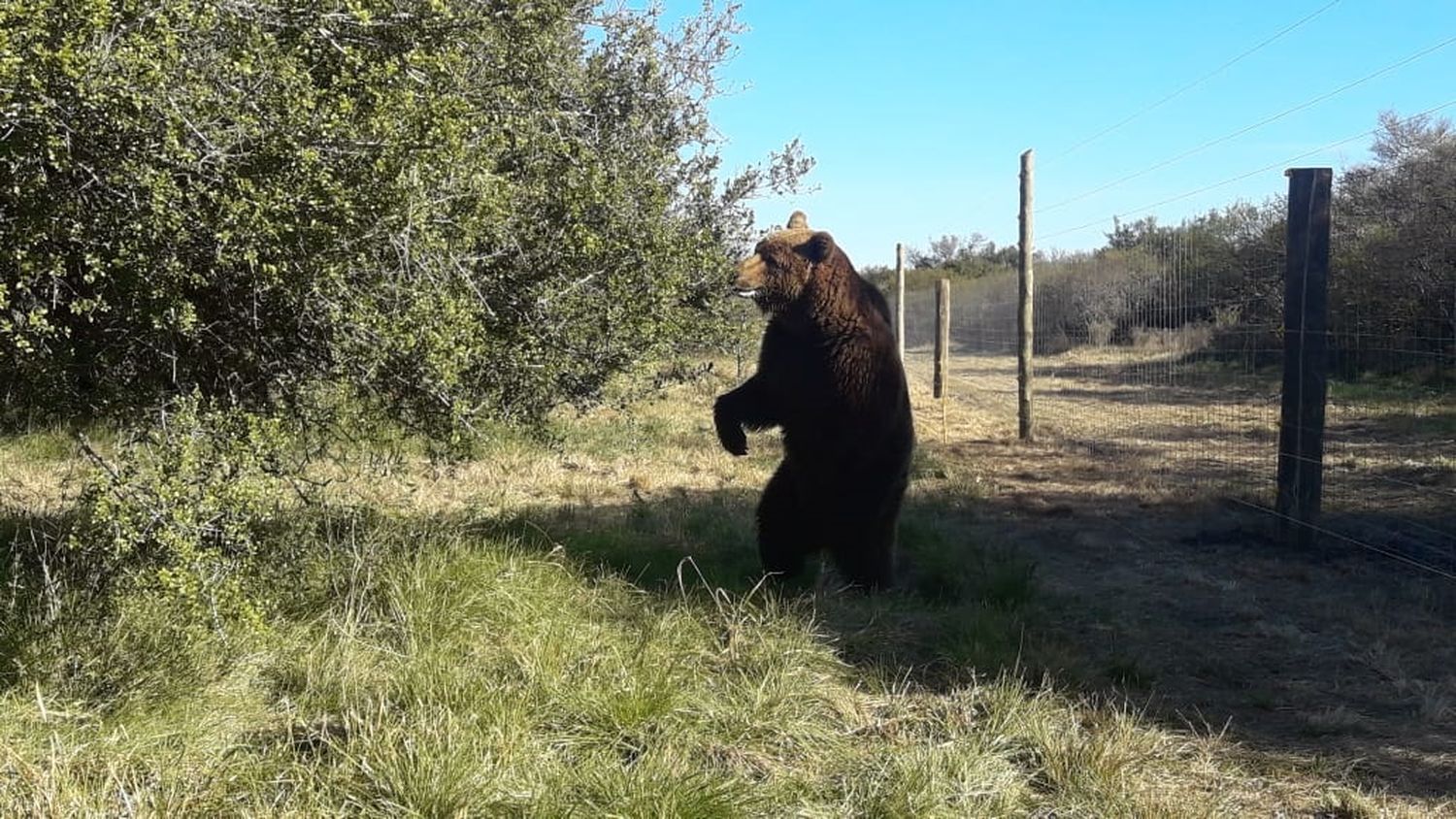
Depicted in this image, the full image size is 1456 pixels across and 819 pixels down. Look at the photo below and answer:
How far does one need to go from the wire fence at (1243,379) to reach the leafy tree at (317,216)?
4.77 meters

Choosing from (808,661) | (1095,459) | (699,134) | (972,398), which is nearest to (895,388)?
(808,661)

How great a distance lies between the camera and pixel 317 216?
11.7 feet

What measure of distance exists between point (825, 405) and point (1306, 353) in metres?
3.92

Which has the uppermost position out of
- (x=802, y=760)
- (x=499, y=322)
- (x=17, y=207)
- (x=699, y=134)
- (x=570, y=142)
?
(x=699, y=134)

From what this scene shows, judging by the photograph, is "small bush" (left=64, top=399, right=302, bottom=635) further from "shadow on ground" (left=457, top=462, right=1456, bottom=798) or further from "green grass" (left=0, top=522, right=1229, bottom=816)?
"shadow on ground" (left=457, top=462, right=1456, bottom=798)

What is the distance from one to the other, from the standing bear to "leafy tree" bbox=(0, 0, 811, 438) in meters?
0.46

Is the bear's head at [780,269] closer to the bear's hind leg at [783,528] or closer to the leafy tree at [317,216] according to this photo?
the leafy tree at [317,216]

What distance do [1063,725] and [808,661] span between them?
1082 mm

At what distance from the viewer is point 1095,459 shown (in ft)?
36.4

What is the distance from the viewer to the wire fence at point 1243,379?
25.3 ft

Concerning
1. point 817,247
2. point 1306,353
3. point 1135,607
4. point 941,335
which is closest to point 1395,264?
point 1306,353

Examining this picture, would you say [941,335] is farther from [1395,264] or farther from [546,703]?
[546,703]

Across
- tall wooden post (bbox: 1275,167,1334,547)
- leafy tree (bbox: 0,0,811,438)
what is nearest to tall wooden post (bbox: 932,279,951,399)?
tall wooden post (bbox: 1275,167,1334,547)

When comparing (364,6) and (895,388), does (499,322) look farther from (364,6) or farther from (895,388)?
(895,388)
